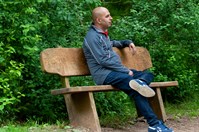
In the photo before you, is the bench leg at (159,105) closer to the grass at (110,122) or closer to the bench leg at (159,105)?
the bench leg at (159,105)

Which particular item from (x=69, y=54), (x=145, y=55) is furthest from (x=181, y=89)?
(x=69, y=54)

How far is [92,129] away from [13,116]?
1.56 metres

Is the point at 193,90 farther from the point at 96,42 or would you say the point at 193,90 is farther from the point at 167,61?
the point at 96,42

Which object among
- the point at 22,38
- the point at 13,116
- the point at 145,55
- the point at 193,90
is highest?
the point at 22,38

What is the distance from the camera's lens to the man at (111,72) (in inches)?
214

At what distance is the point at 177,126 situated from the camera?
656 cm

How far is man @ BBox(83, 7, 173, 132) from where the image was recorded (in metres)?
5.43

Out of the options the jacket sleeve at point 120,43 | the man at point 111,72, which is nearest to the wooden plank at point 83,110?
the man at point 111,72

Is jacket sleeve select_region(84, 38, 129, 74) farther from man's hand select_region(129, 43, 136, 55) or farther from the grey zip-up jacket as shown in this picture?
man's hand select_region(129, 43, 136, 55)

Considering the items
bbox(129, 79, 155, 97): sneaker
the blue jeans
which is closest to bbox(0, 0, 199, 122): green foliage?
the blue jeans

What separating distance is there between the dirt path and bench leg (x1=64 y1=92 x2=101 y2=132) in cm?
35

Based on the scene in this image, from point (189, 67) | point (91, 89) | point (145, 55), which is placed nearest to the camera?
point (91, 89)

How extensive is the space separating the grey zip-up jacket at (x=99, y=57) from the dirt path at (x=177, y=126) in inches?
29.1

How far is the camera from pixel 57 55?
5945 mm
